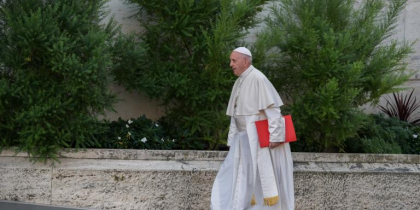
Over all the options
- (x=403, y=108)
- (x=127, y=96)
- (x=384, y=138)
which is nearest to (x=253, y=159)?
(x=127, y=96)

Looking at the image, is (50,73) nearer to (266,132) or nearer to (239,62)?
(239,62)

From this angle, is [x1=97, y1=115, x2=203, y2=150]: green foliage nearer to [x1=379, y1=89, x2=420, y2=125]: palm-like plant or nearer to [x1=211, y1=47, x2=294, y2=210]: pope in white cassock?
[x1=211, y1=47, x2=294, y2=210]: pope in white cassock

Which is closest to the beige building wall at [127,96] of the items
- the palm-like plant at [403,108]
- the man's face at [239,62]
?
the man's face at [239,62]

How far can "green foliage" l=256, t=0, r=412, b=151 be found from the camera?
695 centimetres

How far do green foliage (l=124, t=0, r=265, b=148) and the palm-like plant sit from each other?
8.86 feet

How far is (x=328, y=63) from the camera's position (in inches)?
275

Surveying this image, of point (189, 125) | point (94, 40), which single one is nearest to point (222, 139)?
point (189, 125)

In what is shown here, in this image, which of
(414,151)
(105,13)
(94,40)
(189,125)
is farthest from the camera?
(414,151)

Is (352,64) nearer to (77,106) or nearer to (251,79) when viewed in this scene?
(251,79)

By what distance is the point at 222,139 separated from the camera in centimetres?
711

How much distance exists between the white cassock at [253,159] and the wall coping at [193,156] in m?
0.81

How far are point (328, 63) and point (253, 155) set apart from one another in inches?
74.2

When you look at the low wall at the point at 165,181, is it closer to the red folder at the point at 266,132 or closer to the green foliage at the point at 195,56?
the green foliage at the point at 195,56

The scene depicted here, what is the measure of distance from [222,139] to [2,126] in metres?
2.40
